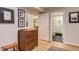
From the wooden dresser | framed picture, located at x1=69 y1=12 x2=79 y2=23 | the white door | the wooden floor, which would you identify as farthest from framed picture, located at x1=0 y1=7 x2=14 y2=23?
framed picture, located at x1=69 y1=12 x2=79 y2=23

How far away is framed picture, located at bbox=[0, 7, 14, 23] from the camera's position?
1.42 metres

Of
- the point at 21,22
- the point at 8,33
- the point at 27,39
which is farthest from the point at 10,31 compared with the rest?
the point at 27,39

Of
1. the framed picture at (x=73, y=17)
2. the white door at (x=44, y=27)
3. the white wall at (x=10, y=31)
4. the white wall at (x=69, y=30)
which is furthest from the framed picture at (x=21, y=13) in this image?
the framed picture at (x=73, y=17)

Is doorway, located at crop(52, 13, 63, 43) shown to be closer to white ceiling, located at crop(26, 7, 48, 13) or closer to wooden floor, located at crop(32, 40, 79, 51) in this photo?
wooden floor, located at crop(32, 40, 79, 51)

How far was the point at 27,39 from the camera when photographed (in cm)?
166

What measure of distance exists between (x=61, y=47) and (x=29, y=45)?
567 millimetres

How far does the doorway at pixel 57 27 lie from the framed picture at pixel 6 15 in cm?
74

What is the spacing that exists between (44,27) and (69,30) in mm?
462

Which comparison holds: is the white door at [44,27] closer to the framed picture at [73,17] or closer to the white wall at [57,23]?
the white wall at [57,23]

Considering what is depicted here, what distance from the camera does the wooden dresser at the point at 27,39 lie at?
1.57 m

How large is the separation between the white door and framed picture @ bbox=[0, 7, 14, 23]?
1.70 feet
